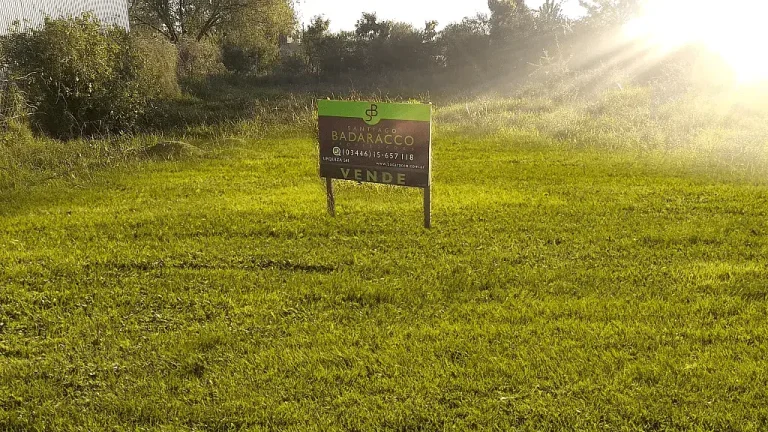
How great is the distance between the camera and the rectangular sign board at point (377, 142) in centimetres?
748

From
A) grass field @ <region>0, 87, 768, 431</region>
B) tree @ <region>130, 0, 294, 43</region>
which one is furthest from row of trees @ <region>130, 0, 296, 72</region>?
grass field @ <region>0, 87, 768, 431</region>

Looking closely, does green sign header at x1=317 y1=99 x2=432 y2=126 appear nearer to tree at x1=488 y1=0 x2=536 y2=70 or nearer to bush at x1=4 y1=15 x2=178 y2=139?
bush at x1=4 y1=15 x2=178 y2=139

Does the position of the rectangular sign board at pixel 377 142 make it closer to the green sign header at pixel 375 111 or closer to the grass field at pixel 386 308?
the green sign header at pixel 375 111

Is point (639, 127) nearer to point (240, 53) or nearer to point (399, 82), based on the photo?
point (399, 82)

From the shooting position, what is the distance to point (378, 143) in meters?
7.73

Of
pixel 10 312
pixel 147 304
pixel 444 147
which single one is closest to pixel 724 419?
pixel 147 304

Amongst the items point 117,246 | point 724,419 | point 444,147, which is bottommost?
point 724,419

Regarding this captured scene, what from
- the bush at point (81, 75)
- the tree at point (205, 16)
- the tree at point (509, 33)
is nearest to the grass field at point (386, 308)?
the bush at point (81, 75)

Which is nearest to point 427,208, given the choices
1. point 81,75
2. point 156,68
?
point 81,75

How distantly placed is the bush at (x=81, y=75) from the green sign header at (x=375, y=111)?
9670mm

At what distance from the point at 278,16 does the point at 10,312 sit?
2497cm

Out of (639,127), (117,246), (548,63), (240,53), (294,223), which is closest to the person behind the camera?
(117,246)

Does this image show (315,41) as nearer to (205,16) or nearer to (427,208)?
(205,16)

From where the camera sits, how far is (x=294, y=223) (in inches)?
317
